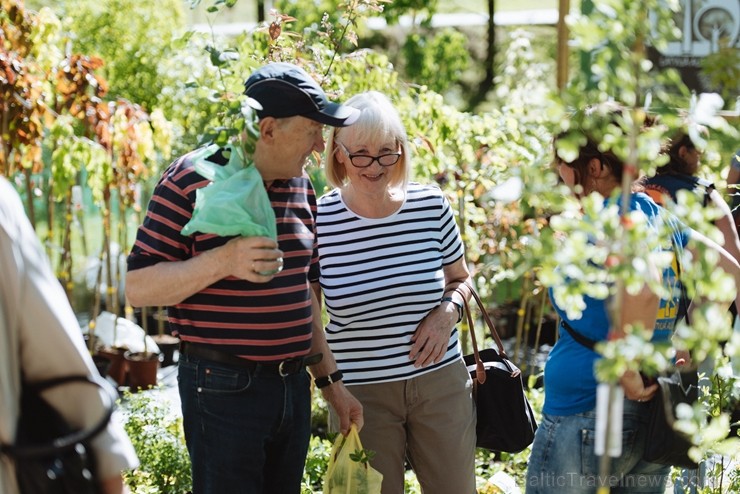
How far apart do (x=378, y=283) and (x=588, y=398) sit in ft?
2.42

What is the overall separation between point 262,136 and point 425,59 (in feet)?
33.8

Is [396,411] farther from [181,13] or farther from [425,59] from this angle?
[425,59]

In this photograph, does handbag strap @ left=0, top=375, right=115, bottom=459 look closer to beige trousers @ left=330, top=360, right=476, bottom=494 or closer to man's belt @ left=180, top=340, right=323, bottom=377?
man's belt @ left=180, top=340, right=323, bottom=377

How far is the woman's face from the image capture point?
9.77 feet

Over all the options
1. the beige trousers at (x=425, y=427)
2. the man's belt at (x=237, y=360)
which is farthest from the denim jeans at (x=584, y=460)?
the man's belt at (x=237, y=360)

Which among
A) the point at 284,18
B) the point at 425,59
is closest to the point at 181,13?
the point at 425,59

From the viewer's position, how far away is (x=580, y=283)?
5.77 ft

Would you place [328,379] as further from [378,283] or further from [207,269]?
[207,269]

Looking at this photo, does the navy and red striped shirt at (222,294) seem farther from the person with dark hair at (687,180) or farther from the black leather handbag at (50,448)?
the person with dark hair at (687,180)

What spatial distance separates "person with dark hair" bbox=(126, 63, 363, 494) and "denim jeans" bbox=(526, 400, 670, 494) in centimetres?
68

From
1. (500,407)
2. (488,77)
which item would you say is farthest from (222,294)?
(488,77)

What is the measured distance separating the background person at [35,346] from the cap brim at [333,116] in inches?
36.7

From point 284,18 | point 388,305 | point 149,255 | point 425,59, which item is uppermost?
point 284,18

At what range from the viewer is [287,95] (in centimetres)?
244
